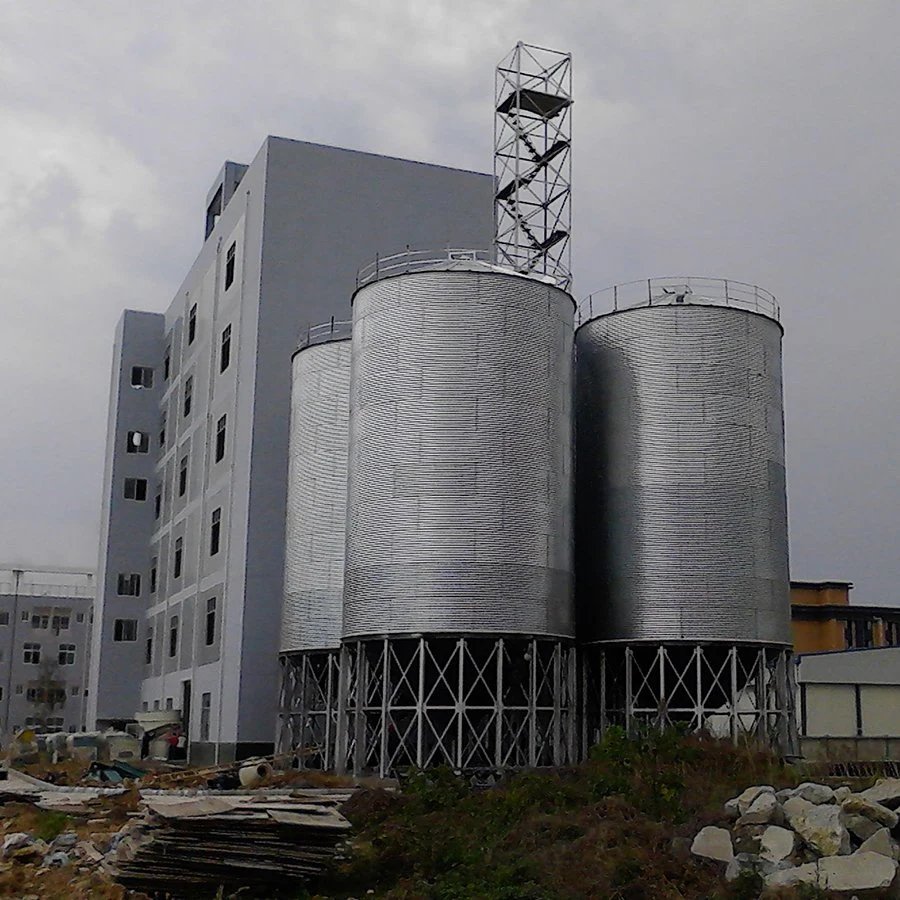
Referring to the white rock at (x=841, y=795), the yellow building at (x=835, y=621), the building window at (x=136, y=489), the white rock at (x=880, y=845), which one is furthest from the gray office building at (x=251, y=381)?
the yellow building at (x=835, y=621)

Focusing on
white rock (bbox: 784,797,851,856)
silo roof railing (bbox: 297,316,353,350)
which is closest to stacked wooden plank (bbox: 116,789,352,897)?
white rock (bbox: 784,797,851,856)

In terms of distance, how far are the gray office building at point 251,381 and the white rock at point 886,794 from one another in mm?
22781

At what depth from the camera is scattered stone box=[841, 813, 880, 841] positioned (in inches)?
647

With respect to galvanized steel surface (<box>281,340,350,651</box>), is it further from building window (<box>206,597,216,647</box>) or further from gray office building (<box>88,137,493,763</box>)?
building window (<box>206,597,216,647</box>)

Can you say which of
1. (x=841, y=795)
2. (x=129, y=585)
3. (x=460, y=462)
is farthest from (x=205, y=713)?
(x=841, y=795)

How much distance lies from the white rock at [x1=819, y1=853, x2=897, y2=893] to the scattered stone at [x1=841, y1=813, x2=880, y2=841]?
71 cm

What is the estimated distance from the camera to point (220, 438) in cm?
4425

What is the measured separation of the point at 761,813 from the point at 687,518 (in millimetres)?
12965

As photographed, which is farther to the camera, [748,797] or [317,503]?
[317,503]

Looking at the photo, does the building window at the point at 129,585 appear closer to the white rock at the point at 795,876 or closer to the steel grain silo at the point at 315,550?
the steel grain silo at the point at 315,550

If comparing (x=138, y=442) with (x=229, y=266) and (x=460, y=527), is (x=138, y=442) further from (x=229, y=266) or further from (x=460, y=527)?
(x=460, y=527)

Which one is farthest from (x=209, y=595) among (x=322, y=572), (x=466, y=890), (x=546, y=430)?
(x=466, y=890)

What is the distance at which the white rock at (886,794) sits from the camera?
703 inches

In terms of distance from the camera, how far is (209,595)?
142 ft
